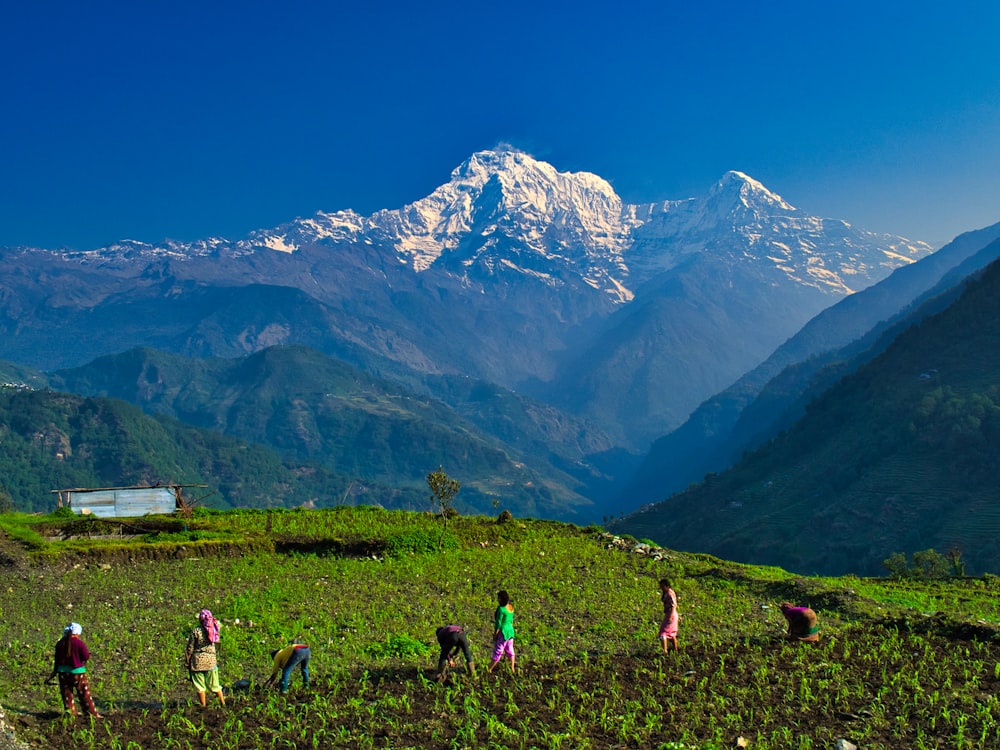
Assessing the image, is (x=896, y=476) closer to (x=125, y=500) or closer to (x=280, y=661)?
(x=125, y=500)

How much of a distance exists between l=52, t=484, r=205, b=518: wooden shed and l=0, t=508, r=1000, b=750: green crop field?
8.87m

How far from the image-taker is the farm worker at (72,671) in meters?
17.6

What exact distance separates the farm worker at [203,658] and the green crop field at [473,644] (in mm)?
488

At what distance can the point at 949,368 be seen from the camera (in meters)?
177

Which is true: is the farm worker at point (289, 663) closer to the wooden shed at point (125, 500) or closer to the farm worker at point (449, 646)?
the farm worker at point (449, 646)

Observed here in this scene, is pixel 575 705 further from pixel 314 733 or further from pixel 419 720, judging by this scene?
pixel 314 733

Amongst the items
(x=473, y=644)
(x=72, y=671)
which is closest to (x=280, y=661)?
(x=72, y=671)

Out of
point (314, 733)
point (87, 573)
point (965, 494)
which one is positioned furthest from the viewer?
point (965, 494)

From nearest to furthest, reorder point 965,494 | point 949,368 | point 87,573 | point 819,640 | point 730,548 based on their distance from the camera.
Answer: point 819,640 < point 87,573 < point 965,494 < point 730,548 < point 949,368

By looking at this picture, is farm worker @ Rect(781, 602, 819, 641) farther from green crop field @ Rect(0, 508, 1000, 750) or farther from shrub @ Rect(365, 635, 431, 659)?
shrub @ Rect(365, 635, 431, 659)

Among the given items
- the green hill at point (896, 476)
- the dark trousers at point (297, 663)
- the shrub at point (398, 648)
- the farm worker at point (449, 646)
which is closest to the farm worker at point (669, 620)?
the farm worker at point (449, 646)

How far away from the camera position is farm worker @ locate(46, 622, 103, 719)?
1756cm

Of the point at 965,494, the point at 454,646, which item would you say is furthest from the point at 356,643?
the point at 965,494

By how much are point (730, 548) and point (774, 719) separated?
147545 millimetres
